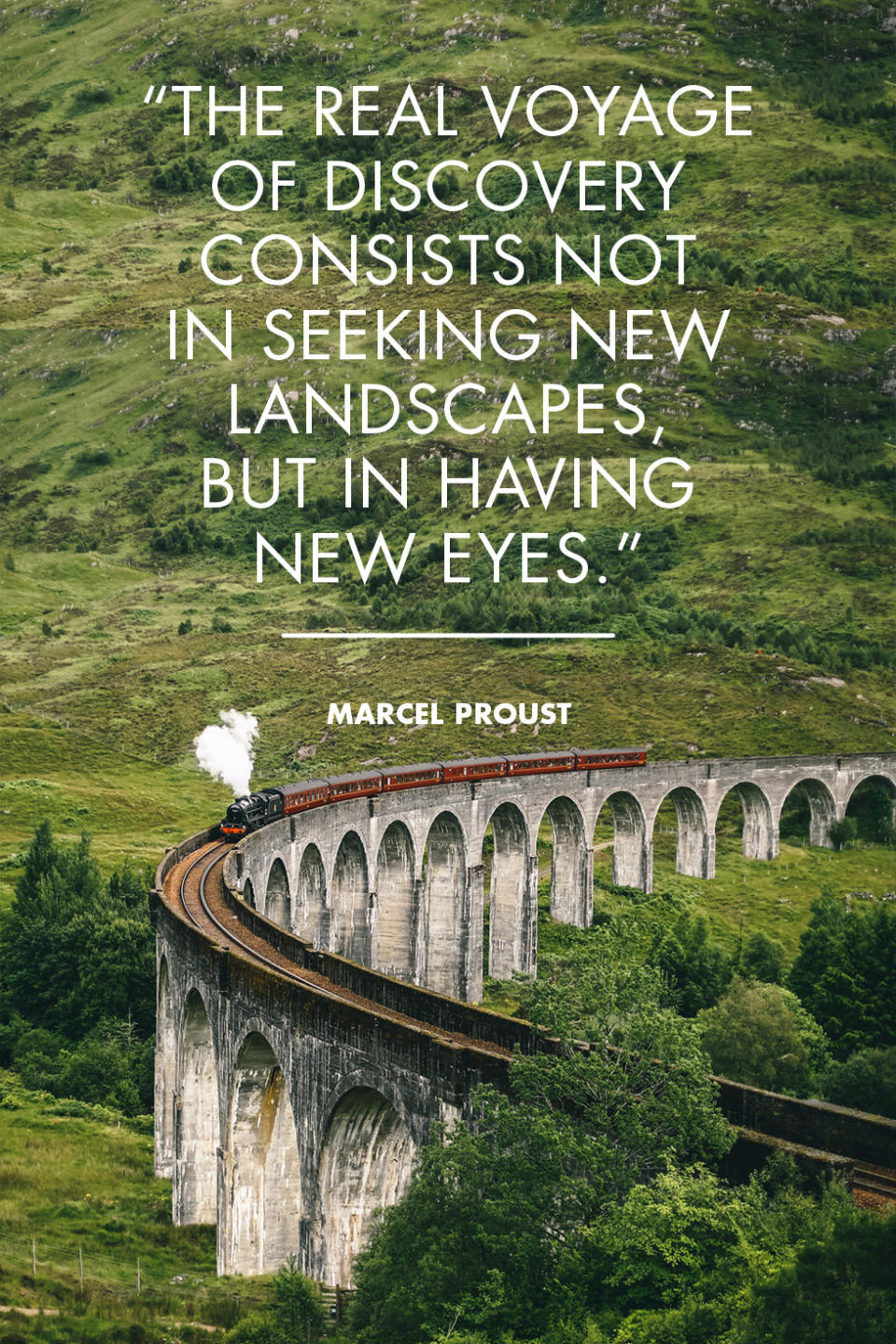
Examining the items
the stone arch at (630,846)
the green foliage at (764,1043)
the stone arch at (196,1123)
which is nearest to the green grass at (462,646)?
the stone arch at (196,1123)

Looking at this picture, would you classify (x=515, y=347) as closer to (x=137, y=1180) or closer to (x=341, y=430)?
(x=341, y=430)

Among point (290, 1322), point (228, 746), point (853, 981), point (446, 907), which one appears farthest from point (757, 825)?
point (290, 1322)

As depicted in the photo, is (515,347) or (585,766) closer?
(585,766)

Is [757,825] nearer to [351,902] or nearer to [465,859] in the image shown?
[465,859]

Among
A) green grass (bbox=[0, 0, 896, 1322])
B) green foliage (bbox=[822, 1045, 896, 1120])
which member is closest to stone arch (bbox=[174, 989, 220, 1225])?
green grass (bbox=[0, 0, 896, 1322])

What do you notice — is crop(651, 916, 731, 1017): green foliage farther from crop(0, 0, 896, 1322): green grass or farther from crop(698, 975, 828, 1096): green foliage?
crop(0, 0, 896, 1322): green grass

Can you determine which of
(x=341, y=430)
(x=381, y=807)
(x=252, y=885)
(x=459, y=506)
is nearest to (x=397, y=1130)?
(x=252, y=885)
